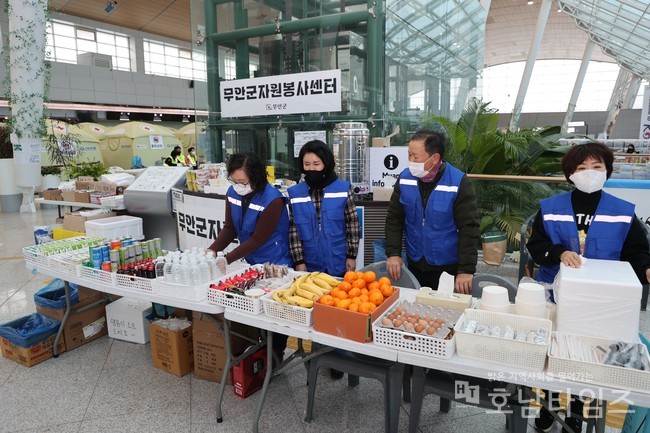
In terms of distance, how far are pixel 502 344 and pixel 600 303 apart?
0.43 meters

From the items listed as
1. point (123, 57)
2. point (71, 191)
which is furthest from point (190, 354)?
point (123, 57)

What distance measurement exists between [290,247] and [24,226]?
816 cm

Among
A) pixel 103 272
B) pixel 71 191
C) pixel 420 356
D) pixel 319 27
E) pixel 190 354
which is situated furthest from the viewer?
pixel 71 191

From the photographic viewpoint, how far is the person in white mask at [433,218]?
2.58m

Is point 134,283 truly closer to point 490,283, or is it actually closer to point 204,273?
point 204,273

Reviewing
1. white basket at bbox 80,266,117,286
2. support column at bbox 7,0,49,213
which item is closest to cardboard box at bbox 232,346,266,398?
white basket at bbox 80,266,117,286

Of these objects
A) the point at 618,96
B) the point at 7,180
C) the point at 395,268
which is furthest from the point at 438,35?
the point at 618,96

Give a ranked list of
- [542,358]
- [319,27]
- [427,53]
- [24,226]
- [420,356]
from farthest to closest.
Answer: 1. [24,226]
2. [427,53]
3. [319,27]
4. [420,356]
5. [542,358]

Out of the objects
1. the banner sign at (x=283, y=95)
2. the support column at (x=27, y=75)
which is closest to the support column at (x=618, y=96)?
the banner sign at (x=283, y=95)

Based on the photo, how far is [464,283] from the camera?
101 inches

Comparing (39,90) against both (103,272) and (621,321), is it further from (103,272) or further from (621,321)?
(621,321)

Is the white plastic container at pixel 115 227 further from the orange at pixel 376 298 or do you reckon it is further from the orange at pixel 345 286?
the orange at pixel 376 298

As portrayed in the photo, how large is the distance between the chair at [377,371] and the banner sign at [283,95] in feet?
12.4

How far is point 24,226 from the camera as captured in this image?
8.95 m
